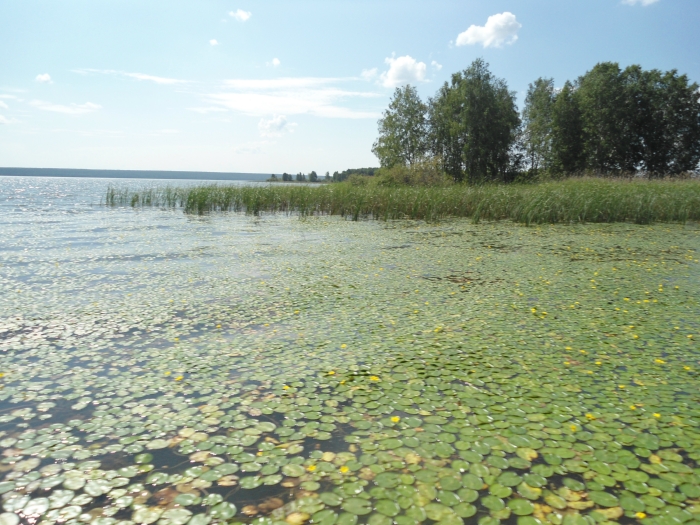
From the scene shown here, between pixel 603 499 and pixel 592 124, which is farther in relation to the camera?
pixel 592 124

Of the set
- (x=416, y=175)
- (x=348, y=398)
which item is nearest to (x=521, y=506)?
(x=348, y=398)

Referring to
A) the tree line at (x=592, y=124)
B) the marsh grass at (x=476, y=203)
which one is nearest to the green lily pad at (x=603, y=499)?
the marsh grass at (x=476, y=203)

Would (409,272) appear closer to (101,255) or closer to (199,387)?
(199,387)

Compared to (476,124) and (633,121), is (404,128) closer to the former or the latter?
(476,124)

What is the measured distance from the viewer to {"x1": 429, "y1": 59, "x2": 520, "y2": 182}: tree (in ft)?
97.0

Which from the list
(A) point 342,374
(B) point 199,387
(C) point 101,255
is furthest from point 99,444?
(C) point 101,255

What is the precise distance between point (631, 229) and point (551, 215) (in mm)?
1790

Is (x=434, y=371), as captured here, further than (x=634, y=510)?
Yes

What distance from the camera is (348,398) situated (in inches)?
103

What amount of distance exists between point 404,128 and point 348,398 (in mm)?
32392

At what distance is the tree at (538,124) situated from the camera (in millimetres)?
33469

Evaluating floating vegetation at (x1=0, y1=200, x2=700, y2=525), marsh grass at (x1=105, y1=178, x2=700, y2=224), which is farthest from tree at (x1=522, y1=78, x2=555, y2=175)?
floating vegetation at (x1=0, y1=200, x2=700, y2=525)

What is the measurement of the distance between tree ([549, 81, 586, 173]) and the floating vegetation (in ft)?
91.1

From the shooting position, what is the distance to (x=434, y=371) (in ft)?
9.80
